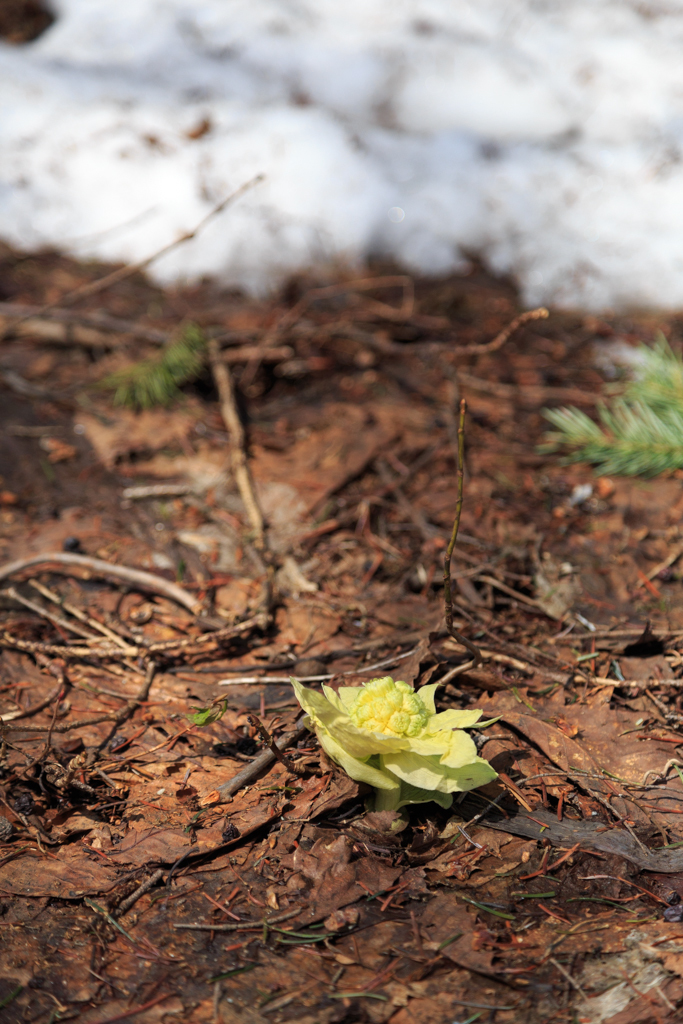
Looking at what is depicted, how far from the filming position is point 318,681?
2.14 meters

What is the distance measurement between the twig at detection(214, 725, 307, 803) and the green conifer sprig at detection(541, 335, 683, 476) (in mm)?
1983

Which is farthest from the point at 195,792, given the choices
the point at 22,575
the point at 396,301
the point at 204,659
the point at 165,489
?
the point at 396,301

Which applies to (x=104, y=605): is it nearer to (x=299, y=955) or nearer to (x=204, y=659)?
(x=204, y=659)

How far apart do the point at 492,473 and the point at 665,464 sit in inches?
29.2

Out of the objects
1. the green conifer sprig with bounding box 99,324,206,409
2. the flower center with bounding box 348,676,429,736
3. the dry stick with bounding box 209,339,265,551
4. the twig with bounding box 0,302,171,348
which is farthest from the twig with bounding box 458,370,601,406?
the flower center with bounding box 348,676,429,736

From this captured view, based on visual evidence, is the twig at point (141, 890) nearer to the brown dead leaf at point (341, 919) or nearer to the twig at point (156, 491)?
the brown dead leaf at point (341, 919)

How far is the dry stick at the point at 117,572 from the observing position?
254 cm

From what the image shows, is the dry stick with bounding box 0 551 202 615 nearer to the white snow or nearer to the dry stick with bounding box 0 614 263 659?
the dry stick with bounding box 0 614 263 659

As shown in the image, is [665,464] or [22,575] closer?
[22,575]

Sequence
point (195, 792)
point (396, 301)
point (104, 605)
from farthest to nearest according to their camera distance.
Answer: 1. point (396, 301)
2. point (104, 605)
3. point (195, 792)

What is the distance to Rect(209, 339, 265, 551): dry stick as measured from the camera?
9.70ft

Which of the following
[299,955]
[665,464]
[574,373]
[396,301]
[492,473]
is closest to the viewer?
[299,955]

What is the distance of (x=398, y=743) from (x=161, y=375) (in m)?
2.72

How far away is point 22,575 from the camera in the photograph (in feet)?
8.72
